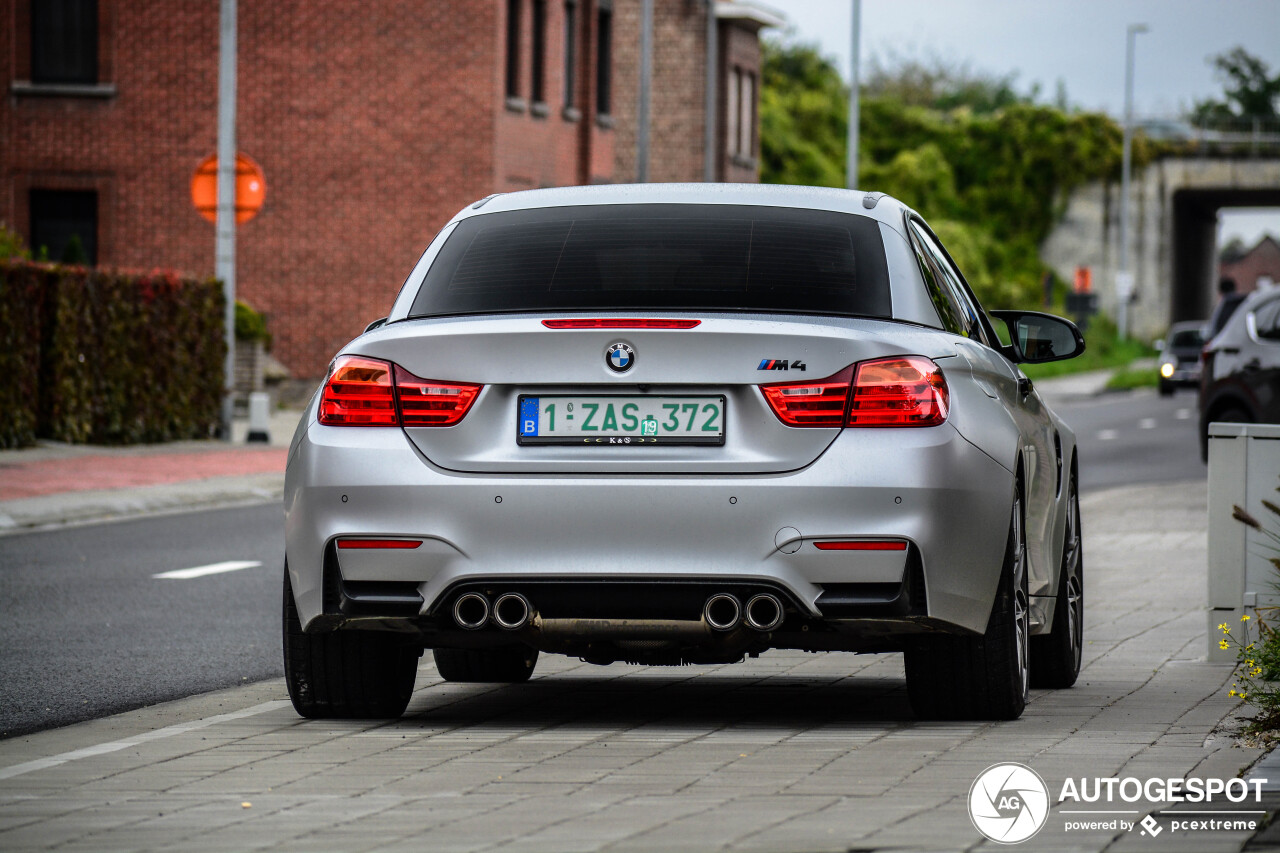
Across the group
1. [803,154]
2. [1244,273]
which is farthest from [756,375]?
[1244,273]

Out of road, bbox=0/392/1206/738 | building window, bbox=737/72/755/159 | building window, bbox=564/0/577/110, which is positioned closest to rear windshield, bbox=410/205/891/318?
road, bbox=0/392/1206/738

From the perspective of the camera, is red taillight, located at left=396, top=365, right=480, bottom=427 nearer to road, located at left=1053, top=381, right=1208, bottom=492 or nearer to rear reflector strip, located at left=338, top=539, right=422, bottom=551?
rear reflector strip, located at left=338, top=539, right=422, bottom=551

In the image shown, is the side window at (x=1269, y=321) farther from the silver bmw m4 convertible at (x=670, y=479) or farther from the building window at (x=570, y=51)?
the building window at (x=570, y=51)

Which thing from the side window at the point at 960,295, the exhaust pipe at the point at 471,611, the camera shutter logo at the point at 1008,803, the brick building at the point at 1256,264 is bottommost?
the camera shutter logo at the point at 1008,803

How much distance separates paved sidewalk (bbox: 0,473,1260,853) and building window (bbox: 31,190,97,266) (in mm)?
31469

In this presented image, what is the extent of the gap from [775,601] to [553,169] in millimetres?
34915

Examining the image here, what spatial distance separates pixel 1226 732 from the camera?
6.82 m

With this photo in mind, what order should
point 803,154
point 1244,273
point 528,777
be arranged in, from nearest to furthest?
point 528,777, point 803,154, point 1244,273

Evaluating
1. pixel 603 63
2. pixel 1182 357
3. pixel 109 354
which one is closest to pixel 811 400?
pixel 109 354

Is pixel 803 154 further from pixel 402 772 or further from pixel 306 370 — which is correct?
pixel 402 772

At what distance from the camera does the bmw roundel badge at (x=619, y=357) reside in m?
6.39

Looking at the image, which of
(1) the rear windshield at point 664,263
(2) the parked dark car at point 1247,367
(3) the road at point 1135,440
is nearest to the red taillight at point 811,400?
(1) the rear windshield at point 664,263

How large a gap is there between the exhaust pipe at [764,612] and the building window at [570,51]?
119 feet

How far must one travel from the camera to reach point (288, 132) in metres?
38.1
